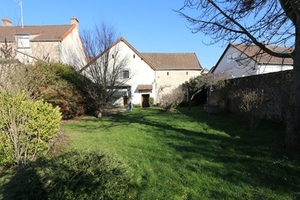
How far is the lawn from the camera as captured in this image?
330 centimetres

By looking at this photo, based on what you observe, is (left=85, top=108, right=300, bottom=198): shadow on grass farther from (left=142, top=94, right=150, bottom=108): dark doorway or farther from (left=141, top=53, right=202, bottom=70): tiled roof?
(left=141, top=53, right=202, bottom=70): tiled roof

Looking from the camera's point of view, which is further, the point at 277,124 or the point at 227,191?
the point at 277,124

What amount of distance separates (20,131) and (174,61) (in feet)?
82.3

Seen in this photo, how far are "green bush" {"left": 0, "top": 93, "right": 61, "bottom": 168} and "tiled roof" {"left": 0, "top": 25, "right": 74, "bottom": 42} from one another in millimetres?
17694

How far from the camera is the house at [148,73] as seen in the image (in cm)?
2362

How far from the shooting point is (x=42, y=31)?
2161cm

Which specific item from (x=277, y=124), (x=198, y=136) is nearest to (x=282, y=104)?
(x=277, y=124)

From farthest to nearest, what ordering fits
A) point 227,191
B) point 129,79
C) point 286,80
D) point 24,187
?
point 129,79
point 286,80
point 227,191
point 24,187

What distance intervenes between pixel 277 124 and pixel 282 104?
92cm

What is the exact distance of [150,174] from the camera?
158 inches

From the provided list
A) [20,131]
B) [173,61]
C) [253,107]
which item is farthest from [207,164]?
[173,61]

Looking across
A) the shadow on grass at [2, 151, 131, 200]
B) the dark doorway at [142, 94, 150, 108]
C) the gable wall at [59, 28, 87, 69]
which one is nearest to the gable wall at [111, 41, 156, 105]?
the dark doorway at [142, 94, 150, 108]

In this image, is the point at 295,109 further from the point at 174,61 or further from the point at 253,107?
the point at 174,61

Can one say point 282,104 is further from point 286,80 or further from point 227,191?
point 227,191
